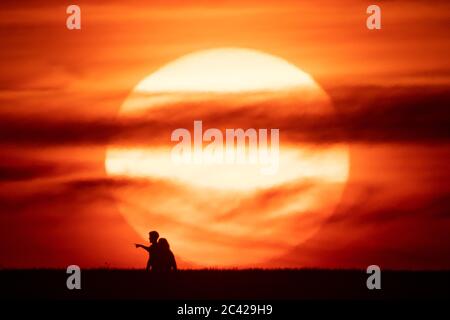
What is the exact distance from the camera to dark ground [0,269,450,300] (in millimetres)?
29562

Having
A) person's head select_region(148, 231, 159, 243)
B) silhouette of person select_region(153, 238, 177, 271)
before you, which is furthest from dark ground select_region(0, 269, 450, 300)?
person's head select_region(148, 231, 159, 243)

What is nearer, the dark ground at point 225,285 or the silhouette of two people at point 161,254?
the dark ground at point 225,285

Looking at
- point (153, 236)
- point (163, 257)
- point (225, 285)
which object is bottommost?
point (225, 285)

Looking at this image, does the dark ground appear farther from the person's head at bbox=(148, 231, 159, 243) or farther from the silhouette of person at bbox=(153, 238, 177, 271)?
the person's head at bbox=(148, 231, 159, 243)

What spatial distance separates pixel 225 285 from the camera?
31609 mm

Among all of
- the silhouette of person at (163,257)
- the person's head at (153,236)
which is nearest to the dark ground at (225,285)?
the silhouette of person at (163,257)

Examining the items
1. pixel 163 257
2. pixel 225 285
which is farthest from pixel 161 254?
pixel 225 285

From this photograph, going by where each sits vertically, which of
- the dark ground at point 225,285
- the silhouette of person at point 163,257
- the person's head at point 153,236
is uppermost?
the person's head at point 153,236

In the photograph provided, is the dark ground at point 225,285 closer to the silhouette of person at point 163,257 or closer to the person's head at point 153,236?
the silhouette of person at point 163,257

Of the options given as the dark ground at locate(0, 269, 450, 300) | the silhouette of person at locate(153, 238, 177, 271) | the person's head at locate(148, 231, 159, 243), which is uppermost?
the person's head at locate(148, 231, 159, 243)

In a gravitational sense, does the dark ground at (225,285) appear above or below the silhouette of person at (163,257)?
below

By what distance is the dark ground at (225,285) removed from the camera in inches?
1164

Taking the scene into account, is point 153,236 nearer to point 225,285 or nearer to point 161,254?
point 161,254
